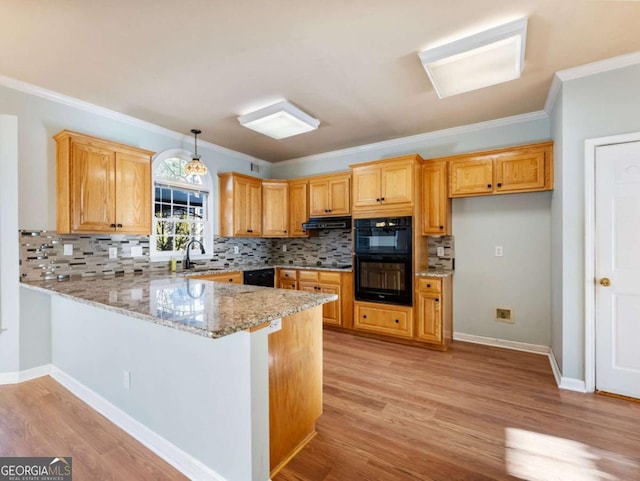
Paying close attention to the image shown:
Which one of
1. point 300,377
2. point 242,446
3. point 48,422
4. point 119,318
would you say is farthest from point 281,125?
point 48,422

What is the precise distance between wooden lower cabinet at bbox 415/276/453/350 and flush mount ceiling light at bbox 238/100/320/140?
2.21 meters

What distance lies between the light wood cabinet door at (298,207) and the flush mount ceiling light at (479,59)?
2595 millimetres

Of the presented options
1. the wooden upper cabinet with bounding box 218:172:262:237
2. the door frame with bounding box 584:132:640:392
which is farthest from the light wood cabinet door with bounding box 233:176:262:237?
the door frame with bounding box 584:132:640:392

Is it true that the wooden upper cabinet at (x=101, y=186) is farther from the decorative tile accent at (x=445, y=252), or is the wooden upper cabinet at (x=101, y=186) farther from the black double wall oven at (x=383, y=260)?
the decorative tile accent at (x=445, y=252)

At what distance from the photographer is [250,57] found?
7.55 feet

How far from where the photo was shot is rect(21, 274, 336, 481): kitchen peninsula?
1.41 m

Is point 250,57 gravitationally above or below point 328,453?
above

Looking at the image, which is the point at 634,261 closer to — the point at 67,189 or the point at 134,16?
the point at 134,16

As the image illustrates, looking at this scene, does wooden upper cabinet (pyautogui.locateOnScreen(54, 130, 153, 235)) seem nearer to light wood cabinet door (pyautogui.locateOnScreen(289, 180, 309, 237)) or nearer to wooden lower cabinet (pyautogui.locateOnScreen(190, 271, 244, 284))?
wooden lower cabinet (pyautogui.locateOnScreen(190, 271, 244, 284))

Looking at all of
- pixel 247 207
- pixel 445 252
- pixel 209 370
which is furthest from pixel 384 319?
pixel 209 370

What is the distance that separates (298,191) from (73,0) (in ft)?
10.9

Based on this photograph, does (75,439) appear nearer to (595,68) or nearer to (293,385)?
(293,385)

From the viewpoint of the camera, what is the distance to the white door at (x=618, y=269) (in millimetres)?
2330

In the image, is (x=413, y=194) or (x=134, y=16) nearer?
(x=134, y=16)
